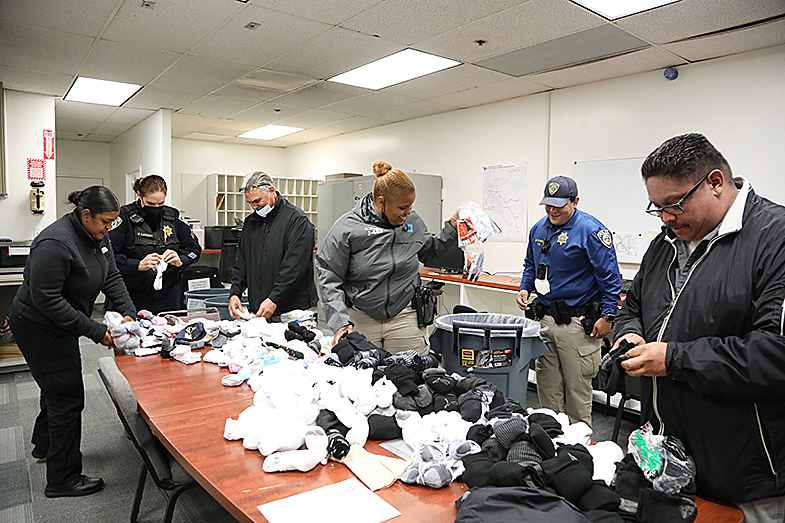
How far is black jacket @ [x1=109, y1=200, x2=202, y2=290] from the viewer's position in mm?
3535

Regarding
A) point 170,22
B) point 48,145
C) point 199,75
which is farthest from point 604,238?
point 48,145

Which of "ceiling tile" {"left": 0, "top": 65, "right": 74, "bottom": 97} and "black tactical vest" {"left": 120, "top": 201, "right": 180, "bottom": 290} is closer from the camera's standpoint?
"black tactical vest" {"left": 120, "top": 201, "right": 180, "bottom": 290}

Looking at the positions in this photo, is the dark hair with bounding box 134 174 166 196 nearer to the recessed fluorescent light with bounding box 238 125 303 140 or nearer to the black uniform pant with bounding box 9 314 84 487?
the black uniform pant with bounding box 9 314 84 487

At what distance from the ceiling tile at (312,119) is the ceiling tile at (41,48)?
2870mm

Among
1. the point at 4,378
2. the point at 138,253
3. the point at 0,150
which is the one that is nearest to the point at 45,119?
the point at 0,150

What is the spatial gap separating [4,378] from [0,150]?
2.55 meters

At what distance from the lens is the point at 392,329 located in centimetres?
284

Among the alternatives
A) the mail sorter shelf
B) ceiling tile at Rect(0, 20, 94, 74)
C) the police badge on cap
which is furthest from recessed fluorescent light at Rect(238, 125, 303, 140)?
the police badge on cap

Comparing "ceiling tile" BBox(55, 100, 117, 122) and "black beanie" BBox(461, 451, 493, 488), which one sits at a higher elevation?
"ceiling tile" BBox(55, 100, 117, 122)

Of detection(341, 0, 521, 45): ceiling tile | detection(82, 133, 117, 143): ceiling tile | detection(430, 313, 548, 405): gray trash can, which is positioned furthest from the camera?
detection(82, 133, 117, 143): ceiling tile

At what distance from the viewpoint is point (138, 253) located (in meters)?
3.60

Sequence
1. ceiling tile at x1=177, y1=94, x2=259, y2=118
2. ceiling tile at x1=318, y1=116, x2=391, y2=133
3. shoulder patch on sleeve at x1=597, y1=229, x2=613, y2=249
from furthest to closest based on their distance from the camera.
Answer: ceiling tile at x1=318, y1=116, x2=391, y2=133, ceiling tile at x1=177, y1=94, x2=259, y2=118, shoulder patch on sleeve at x1=597, y1=229, x2=613, y2=249

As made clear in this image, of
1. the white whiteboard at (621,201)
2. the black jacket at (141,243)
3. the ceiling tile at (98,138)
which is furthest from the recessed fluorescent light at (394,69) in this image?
the ceiling tile at (98,138)

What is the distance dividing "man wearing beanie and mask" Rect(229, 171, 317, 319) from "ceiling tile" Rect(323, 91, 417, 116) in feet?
9.63
